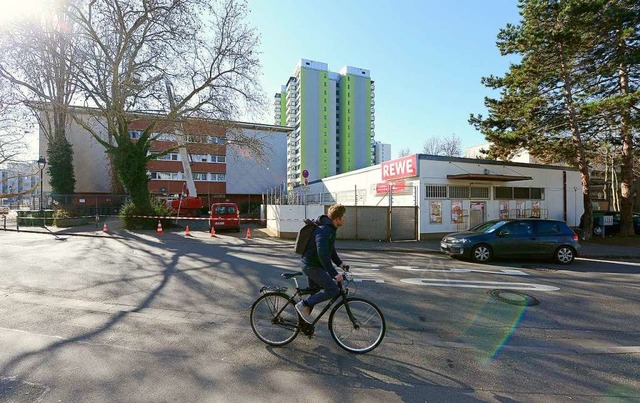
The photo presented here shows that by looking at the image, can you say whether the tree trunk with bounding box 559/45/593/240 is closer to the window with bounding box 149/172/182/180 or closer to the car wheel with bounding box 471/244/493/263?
the car wheel with bounding box 471/244/493/263

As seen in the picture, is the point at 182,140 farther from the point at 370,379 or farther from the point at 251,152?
the point at 370,379

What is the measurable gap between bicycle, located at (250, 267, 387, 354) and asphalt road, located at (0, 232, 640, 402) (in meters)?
0.16

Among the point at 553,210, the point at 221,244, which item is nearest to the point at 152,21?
the point at 221,244

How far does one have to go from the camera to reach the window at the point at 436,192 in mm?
15758

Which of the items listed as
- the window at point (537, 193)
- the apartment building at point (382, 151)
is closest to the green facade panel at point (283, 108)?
the apartment building at point (382, 151)

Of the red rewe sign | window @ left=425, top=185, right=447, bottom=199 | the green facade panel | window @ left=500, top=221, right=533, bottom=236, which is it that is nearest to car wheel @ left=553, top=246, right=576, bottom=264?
→ window @ left=500, top=221, right=533, bottom=236

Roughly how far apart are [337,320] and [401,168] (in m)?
13.7

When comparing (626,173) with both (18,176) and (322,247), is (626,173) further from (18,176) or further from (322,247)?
(18,176)

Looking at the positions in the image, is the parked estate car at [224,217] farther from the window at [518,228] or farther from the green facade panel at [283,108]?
the green facade panel at [283,108]

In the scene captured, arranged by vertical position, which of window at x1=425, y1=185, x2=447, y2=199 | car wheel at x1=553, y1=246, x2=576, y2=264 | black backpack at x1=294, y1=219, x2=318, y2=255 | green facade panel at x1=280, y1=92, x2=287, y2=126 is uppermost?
green facade panel at x1=280, y1=92, x2=287, y2=126

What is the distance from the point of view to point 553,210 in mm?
19062

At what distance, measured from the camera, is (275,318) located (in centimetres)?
404

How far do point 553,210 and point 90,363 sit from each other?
22636 mm

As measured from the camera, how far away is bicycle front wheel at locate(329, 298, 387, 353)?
12.6ft
